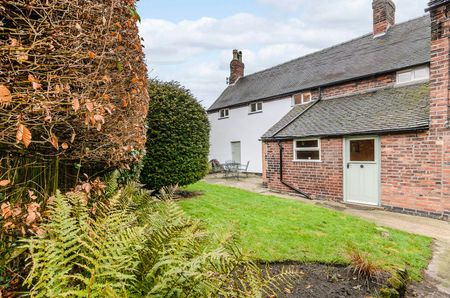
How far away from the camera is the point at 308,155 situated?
35.3 ft

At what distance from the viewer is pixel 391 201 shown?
829cm

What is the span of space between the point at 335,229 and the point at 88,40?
544cm

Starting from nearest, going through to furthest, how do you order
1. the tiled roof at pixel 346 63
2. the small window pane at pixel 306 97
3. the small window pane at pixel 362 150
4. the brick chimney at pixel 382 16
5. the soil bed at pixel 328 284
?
the soil bed at pixel 328 284
the small window pane at pixel 362 150
the tiled roof at pixel 346 63
the brick chimney at pixel 382 16
the small window pane at pixel 306 97

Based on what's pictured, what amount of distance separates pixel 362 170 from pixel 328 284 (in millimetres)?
6974

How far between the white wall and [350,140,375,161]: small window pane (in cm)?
660

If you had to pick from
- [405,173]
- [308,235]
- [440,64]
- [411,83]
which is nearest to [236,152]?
[411,83]

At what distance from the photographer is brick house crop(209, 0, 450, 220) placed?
7.40 metres

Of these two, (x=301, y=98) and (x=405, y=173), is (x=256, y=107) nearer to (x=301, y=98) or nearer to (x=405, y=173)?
(x=301, y=98)

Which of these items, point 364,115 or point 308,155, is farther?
point 308,155

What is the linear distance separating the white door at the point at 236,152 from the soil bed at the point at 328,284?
15.8m

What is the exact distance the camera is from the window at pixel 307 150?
10433 millimetres

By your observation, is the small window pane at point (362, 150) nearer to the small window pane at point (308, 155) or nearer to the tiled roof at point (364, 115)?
the tiled roof at point (364, 115)

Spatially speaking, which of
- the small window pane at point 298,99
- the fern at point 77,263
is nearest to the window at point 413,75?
the small window pane at point 298,99

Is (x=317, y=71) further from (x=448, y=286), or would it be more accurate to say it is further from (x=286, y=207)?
(x=448, y=286)
